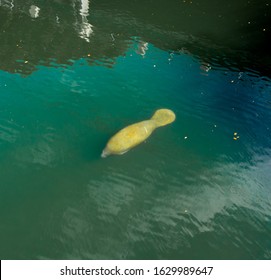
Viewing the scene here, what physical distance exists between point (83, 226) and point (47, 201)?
3.68 ft

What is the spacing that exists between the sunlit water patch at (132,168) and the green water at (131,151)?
0.10 feet

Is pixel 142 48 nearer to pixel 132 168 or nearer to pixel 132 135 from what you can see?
pixel 132 135

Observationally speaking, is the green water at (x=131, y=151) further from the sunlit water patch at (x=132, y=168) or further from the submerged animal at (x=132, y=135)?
the submerged animal at (x=132, y=135)

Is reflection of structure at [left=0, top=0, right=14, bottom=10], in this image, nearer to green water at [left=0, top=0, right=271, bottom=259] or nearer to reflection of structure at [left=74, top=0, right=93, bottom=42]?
green water at [left=0, top=0, right=271, bottom=259]

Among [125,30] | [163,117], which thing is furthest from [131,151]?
[125,30]

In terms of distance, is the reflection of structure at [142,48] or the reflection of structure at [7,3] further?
the reflection of structure at [7,3]

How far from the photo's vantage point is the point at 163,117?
10508 mm

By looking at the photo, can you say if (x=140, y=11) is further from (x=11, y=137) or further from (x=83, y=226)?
(x=83, y=226)

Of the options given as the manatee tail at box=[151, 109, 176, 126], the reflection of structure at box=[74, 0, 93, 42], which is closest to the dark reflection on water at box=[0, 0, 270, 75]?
the reflection of structure at box=[74, 0, 93, 42]

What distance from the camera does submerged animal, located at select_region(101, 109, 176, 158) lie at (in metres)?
8.73

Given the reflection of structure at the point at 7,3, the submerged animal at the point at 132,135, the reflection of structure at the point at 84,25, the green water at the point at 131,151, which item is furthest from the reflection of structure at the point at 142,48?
the reflection of structure at the point at 7,3

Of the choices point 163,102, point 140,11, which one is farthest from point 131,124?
point 140,11

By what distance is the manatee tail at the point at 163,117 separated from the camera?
10247 mm

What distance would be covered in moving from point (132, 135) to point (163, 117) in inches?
72.0
